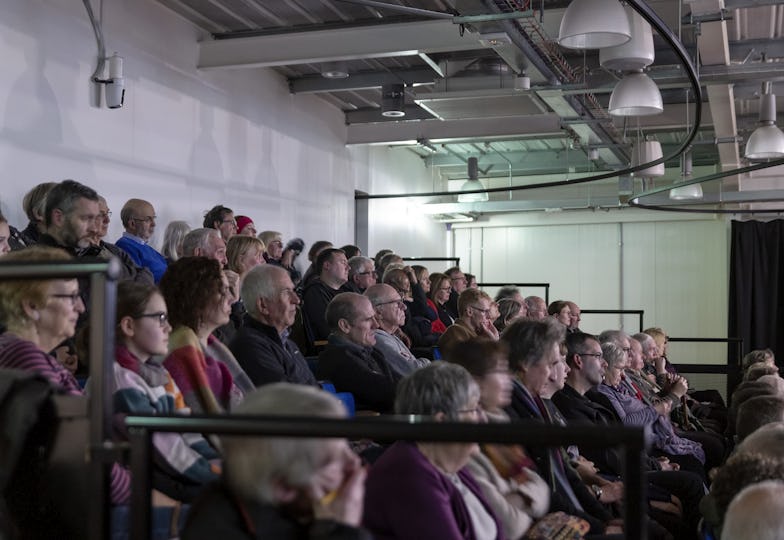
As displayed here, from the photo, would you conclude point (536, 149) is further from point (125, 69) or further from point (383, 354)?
point (383, 354)

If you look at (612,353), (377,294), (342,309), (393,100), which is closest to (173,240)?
(377,294)

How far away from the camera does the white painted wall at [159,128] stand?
5.42 metres

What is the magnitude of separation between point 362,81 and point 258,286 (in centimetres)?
538

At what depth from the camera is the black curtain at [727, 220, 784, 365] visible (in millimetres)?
13125

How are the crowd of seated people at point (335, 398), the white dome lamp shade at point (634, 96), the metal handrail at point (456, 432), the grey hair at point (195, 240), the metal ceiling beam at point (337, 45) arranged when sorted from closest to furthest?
the metal handrail at point (456, 432) < the crowd of seated people at point (335, 398) < the grey hair at point (195, 240) < the white dome lamp shade at point (634, 96) < the metal ceiling beam at point (337, 45)

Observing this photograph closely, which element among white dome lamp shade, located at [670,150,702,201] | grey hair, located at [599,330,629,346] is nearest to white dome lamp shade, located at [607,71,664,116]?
grey hair, located at [599,330,629,346]

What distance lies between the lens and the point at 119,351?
7.83 feet

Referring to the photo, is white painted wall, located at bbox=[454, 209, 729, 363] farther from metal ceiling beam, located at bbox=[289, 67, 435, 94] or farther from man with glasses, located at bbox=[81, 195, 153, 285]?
man with glasses, located at bbox=[81, 195, 153, 285]

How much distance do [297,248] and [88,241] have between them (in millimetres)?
3520

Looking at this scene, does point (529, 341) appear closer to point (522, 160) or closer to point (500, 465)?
point (500, 465)

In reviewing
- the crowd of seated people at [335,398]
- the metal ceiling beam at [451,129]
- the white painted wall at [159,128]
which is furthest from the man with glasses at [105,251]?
the metal ceiling beam at [451,129]

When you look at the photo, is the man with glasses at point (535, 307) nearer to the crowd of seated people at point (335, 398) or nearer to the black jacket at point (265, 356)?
the crowd of seated people at point (335, 398)

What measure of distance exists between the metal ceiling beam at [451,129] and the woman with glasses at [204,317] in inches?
285

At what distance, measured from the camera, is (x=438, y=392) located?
2.17 m
